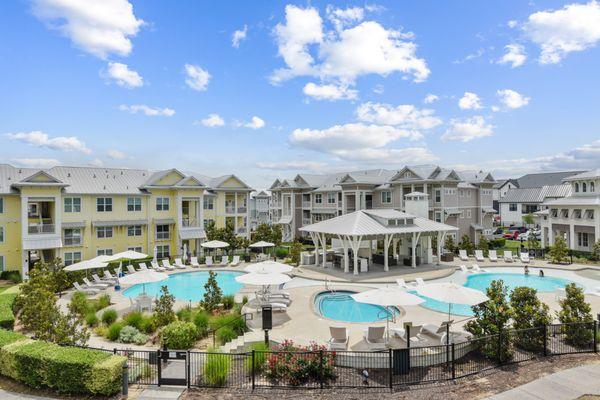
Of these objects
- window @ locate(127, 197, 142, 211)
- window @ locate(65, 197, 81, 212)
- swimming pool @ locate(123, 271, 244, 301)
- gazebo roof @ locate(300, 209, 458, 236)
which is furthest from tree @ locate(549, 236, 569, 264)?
window @ locate(65, 197, 81, 212)

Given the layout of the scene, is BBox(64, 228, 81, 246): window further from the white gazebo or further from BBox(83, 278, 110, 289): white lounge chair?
the white gazebo

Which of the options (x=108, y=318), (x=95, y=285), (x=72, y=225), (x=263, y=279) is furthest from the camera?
(x=72, y=225)

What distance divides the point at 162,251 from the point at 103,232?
582cm

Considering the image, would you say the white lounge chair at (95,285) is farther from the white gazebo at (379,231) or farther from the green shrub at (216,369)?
the green shrub at (216,369)

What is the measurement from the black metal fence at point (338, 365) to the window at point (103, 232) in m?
26.2

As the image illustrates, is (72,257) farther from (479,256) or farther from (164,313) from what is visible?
(479,256)

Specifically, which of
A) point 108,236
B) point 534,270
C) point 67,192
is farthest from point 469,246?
point 67,192

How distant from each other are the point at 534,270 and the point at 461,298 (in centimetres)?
2261

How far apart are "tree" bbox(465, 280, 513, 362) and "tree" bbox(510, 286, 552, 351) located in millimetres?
396

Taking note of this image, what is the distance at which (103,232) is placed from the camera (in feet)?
113

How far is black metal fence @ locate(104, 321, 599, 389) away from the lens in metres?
10.6

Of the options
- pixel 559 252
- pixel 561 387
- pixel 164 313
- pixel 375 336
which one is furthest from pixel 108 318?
pixel 559 252

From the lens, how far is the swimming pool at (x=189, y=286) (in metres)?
24.7

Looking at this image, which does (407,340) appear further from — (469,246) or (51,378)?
(469,246)
